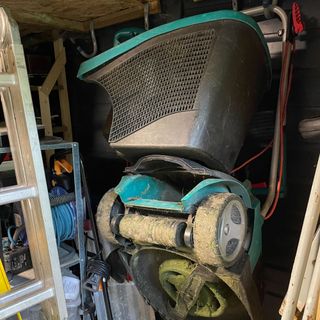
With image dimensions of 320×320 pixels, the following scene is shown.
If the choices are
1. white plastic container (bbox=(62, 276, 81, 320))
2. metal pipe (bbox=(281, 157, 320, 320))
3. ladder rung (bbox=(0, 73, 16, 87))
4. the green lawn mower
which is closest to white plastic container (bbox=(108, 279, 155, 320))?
white plastic container (bbox=(62, 276, 81, 320))

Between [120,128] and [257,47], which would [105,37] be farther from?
[257,47]

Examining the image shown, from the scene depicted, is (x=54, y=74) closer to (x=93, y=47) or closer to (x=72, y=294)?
(x=93, y=47)

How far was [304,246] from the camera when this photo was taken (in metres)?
0.84

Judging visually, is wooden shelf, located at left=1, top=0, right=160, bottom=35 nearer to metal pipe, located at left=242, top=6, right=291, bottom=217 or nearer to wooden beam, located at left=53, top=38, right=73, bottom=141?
wooden beam, located at left=53, top=38, right=73, bottom=141

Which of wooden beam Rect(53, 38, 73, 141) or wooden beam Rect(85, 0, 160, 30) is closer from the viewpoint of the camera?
wooden beam Rect(85, 0, 160, 30)

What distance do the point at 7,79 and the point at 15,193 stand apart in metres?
0.35

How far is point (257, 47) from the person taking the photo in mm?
1105

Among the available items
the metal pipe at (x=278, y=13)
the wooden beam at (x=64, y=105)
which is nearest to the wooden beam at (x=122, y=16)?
the wooden beam at (x=64, y=105)

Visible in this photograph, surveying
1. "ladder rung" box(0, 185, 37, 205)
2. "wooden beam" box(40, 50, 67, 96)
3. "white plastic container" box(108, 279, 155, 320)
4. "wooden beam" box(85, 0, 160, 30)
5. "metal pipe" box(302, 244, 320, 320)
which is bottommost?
"white plastic container" box(108, 279, 155, 320)

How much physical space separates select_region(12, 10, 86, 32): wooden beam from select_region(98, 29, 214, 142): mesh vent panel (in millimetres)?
702

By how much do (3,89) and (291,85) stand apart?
3.47 feet

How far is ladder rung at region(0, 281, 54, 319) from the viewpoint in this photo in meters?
1.00

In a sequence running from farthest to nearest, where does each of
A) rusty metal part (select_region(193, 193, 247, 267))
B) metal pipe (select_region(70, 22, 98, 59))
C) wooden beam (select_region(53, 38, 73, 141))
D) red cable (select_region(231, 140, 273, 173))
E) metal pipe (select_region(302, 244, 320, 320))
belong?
wooden beam (select_region(53, 38, 73, 141)), metal pipe (select_region(70, 22, 98, 59)), red cable (select_region(231, 140, 273, 173)), rusty metal part (select_region(193, 193, 247, 267)), metal pipe (select_region(302, 244, 320, 320))

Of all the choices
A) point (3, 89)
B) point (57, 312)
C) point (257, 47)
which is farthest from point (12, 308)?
point (257, 47)
